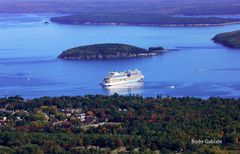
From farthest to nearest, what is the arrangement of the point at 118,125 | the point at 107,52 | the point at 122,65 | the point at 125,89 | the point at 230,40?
1. the point at 230,40
2. the point at 107,52
3. the point at 122,65
4. the point at 125,89
5. the point at 118,125

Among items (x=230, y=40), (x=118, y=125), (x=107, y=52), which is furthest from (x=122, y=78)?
(x=230, y=40)

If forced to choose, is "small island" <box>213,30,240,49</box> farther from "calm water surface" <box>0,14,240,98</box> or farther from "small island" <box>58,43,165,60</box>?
"small island" <box>58,43,165,60</box>

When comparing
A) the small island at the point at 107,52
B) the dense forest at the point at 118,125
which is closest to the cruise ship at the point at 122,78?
the dense forest at the point at 118,125

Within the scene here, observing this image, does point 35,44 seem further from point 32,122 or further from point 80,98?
point 32,122

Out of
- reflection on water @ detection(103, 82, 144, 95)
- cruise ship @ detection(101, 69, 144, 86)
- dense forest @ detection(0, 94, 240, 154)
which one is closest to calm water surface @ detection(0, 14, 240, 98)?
reflection on water @ detection(103, 82, 144, 95)

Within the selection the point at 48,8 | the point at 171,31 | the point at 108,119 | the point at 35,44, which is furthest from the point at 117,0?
the point at 108,119

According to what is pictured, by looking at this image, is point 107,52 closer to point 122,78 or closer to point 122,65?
point 122,65

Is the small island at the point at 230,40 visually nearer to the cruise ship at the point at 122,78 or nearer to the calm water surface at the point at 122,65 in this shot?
the calm water surface at the point at 122,65

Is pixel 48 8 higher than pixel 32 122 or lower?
higher
